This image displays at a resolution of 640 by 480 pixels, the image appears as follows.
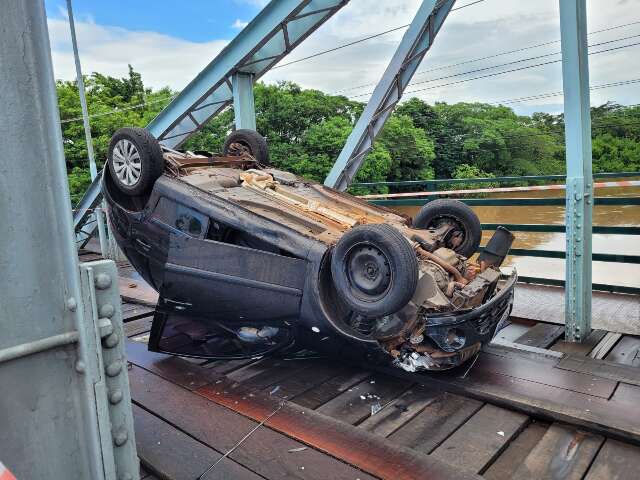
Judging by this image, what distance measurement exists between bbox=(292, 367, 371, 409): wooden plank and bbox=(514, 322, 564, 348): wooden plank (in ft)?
5.52

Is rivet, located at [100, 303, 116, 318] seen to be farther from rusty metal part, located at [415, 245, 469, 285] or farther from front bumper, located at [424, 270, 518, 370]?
rusty metal part, located at [415, 245, 469, 285]

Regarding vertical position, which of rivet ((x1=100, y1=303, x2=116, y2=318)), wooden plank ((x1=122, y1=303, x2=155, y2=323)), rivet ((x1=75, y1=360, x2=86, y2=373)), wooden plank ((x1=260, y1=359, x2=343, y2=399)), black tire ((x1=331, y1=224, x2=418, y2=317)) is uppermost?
rivet ((x1=100, y1=303, x2=116, y2=318))

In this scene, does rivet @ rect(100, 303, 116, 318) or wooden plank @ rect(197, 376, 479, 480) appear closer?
rivet @ rect(100, 303, 116, 318)

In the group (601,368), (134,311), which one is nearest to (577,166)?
(601,368)

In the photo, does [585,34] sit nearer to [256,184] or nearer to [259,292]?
[256,184]

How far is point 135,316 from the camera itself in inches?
239

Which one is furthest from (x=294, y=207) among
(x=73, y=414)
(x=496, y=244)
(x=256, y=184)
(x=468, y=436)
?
(x=73, y=414)

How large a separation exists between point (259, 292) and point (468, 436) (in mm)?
1793

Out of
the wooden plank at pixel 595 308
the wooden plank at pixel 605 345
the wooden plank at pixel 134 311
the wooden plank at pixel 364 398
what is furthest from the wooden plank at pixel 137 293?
the wooden plank at pixel 605 345

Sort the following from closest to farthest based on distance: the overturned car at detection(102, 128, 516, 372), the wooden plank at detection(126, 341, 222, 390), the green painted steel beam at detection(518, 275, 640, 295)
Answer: the overturned car at detection(102, 128, 516, 372) → the wooden plank at detection(126, 341, 222, 390) → the green painted steel beam at detection(518, 275, 640, 295)

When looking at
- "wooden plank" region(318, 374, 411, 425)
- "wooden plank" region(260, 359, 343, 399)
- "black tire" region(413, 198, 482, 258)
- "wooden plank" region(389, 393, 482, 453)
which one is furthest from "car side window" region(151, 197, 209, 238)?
"wooden plank" region(389, 393, 482, 453)

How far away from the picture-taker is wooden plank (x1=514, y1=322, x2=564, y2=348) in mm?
4760

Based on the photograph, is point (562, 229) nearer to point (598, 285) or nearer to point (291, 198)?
point (598, 285)

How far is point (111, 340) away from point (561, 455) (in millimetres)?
2800
